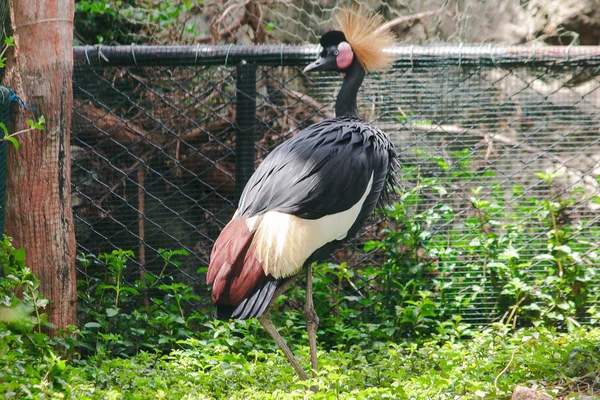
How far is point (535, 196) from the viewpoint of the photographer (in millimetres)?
5230

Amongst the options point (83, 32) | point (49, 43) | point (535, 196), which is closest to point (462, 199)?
point (535, 196)

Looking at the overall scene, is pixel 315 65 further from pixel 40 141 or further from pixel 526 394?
pixel 526 394

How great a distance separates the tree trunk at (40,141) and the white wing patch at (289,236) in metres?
1.15

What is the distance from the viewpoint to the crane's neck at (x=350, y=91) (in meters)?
4.66

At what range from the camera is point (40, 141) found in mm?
4113

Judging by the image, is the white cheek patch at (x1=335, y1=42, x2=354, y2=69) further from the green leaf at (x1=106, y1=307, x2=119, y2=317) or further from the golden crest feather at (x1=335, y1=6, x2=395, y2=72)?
the green leaf at (x1=106, y1=307, x2=119, y2=317)

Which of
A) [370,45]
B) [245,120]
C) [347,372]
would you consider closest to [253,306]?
[347,372]

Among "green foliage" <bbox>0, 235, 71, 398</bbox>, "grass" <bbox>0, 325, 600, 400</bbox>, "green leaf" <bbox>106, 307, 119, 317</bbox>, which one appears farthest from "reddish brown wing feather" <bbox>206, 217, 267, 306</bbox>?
"green leaf" <bbox>106, 307, 119, 317</bbox>

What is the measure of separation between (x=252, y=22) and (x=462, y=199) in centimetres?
309

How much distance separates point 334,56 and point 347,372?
1.95m

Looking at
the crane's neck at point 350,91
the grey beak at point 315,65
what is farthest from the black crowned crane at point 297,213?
the grey beak at point 315,65

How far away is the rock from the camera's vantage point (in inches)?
120

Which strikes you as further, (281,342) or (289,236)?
(281,342)

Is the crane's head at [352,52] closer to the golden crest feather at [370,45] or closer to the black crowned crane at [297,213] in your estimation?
the golden crest feather at [370,45]
